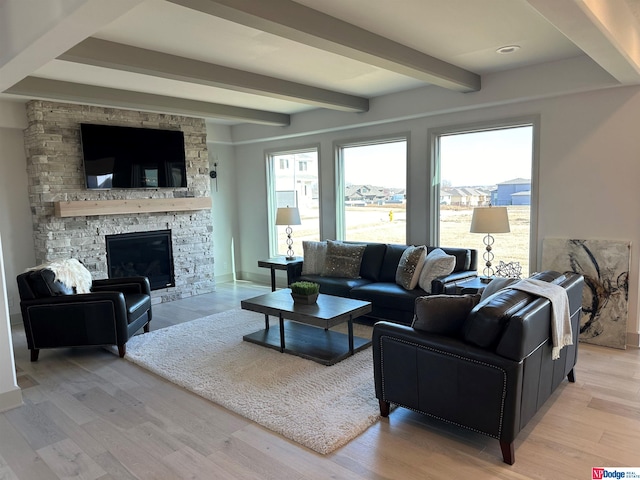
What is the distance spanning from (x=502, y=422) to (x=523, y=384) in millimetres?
235

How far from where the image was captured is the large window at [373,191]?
5723mm

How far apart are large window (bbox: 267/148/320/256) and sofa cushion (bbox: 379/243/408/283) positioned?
1685mm

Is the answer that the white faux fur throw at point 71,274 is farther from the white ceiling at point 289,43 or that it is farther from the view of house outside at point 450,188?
the view of house outside at point 450,188

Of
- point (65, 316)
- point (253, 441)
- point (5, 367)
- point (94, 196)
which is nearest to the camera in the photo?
point (253, 441)

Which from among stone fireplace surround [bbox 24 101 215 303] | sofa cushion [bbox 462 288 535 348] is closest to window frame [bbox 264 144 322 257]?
stone fireplace surround [bbox 24 101 215 303]

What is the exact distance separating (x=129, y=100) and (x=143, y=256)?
87.4 inches

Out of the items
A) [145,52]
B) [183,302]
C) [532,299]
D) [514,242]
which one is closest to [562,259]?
[514,242]

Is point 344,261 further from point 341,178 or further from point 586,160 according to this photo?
point 586,160

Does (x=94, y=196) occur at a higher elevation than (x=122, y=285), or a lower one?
higher

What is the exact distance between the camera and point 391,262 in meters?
5.25

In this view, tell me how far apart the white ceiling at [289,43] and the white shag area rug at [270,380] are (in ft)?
8.21

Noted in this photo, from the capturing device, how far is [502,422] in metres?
2.36

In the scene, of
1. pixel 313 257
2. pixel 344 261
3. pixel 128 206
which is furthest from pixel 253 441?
pixel 128 206

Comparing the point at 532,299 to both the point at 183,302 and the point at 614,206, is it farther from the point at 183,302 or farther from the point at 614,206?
the point at 183,302
